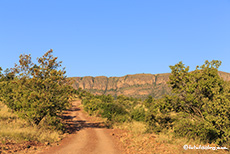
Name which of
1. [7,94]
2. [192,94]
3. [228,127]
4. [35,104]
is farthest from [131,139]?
[7,94]

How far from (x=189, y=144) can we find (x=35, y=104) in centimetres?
1219

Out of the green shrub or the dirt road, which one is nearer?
the dirt road

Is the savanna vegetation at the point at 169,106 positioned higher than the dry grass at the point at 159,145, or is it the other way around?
the savanna vegetation at the point at 169,106

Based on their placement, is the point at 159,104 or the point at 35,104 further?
the point at 35,104

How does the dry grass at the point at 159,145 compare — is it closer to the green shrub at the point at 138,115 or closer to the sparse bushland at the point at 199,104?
the sparse bushland at the point at 199,104

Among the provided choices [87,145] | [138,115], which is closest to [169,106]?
[87,145]

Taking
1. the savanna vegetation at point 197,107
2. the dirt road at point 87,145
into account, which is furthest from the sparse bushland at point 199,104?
the dirt road at point 87,145

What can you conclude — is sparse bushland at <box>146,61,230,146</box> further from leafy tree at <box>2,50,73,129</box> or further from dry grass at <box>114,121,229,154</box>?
leafy tree at <box>2,50,73,129</box>

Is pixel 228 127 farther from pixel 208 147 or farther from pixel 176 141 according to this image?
pixel 176 141

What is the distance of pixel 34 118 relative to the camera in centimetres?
1656

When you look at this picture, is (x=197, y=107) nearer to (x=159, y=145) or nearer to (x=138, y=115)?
(x=159, y=145)

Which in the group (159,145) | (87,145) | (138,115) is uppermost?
(138,115)

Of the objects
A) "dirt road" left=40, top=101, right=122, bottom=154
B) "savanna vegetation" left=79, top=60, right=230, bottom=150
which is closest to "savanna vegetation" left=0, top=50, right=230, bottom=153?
"savanna vegetation" left=79, top=60, right=230, bottom=150

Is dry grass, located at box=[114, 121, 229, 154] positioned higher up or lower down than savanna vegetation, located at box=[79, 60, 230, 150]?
lower down
